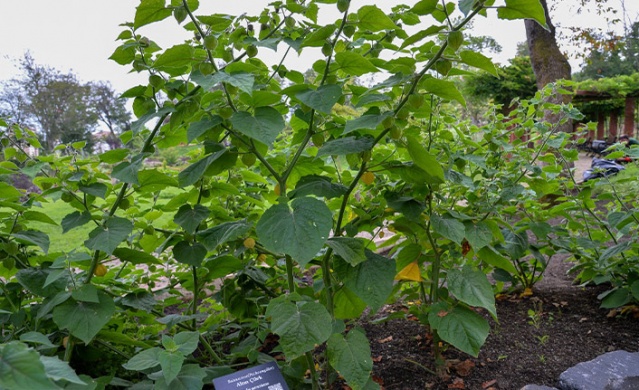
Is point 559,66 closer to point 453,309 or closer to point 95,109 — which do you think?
point 453,309

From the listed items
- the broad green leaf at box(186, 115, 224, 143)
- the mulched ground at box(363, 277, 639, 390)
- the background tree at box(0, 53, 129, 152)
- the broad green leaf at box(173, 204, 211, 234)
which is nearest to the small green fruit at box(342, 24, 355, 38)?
the broad green leaf at box(186, 115, 224, 143)

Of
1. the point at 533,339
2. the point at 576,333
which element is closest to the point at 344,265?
the point at 533,339

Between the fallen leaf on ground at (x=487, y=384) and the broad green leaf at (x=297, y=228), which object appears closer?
the broad green leaf at (x=297, y=228)

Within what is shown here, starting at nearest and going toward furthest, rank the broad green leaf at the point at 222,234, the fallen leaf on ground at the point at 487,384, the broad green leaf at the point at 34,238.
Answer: the broad green leaf at the point at 222,234 < the broad green leaf at the point at 34,238 < the fallen leaf on ground at the point at 487,384

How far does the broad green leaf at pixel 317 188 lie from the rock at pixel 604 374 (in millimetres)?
934

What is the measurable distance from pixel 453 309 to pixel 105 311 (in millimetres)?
890

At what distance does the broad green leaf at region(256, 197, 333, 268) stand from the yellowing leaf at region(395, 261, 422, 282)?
51cm

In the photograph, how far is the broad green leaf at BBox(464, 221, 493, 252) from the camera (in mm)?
1254

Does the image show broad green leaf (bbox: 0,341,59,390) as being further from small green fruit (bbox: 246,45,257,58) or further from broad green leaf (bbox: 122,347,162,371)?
small green fruit (bbox: 246,45,257,58)

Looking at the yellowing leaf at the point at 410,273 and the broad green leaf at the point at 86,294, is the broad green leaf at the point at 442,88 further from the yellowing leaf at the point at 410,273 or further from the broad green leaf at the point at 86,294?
the broad green leaf at the point at 86,294

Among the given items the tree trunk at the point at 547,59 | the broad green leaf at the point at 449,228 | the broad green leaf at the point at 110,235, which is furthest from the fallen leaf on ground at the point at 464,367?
the tree trunk at the point at 547,59

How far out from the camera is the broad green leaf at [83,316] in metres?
1.06

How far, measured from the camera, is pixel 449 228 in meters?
1.18

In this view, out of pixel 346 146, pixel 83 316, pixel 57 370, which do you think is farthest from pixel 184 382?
pixel 346 146
